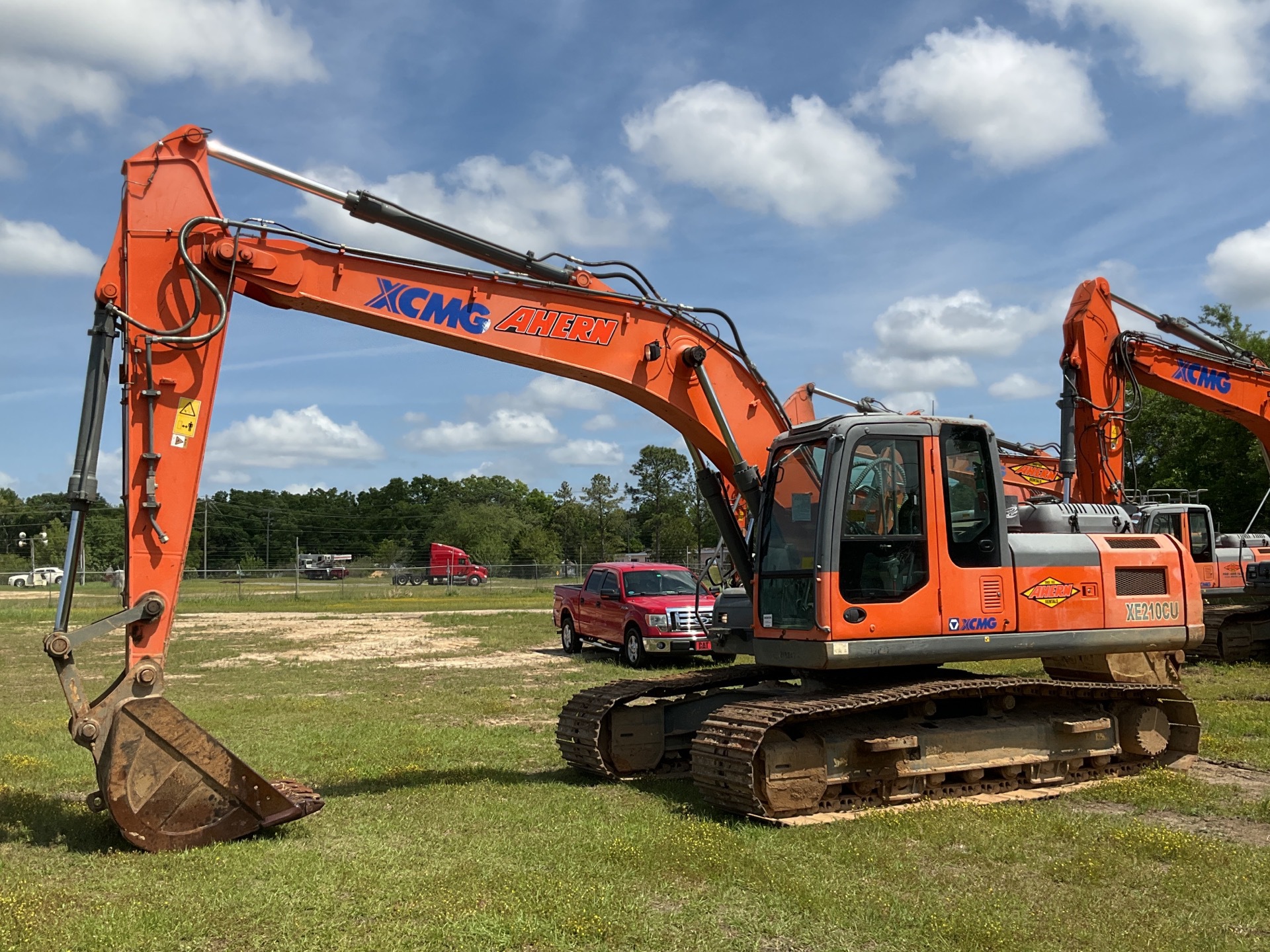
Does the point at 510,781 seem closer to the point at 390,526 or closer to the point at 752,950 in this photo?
the point at 752,950

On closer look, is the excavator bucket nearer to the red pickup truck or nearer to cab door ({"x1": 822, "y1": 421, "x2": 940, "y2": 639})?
cab door ({"x1": 822, "y1": 421, "x2": 940, "y2": 639})

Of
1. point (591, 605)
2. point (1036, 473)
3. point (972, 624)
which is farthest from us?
point (1036, 473)

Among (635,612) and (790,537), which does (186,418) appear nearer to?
(790,537)

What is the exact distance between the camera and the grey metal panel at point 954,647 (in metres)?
8.36

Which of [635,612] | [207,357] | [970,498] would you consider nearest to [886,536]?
[970,498]

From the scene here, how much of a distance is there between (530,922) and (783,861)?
1885mm

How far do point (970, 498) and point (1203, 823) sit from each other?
9.39 feet

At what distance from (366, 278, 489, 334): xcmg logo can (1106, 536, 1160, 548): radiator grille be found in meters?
5.62

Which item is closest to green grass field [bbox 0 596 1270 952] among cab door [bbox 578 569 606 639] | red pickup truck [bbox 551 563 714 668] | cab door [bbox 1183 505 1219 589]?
red pickup truck [bbox 551 563 714 668]

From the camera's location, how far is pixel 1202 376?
695 inches

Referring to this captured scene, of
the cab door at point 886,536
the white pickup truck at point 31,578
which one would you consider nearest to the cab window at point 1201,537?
the cab door at point 886,536

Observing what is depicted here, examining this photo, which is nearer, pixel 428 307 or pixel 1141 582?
pixel 428 307

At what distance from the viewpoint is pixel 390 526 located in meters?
118

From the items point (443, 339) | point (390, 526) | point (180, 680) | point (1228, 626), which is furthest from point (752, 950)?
point (390, 526)
